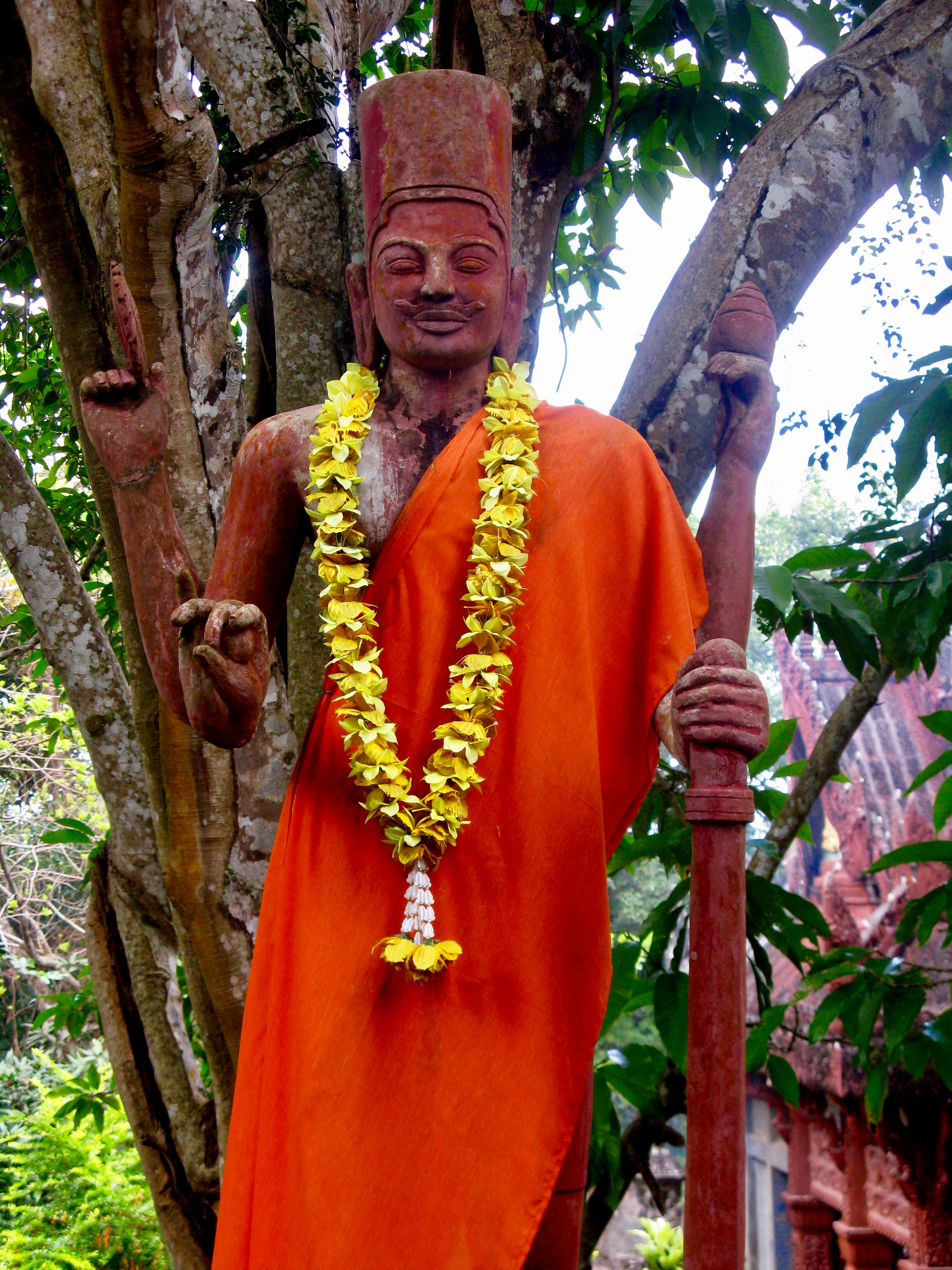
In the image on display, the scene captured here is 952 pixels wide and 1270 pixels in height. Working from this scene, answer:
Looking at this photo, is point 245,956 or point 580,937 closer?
point 580,937

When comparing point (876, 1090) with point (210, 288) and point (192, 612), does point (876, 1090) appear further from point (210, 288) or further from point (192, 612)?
point (210, 288)

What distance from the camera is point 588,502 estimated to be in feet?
7.06

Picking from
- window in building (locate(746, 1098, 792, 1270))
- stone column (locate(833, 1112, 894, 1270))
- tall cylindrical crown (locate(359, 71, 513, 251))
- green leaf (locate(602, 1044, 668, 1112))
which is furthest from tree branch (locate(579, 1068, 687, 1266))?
window in building (locate(746, 1098, 792, 1270))

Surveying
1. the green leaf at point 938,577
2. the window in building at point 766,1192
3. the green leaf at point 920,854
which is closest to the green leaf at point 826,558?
Result: the green leaf at point 938,577

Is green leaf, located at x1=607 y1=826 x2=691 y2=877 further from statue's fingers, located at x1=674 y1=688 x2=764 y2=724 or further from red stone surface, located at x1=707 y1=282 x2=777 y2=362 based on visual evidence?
statue's fingers, located at x1=674 y1=688 x2=764 y2=724

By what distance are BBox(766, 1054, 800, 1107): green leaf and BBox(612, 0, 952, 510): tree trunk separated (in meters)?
2.11

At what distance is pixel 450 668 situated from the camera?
6.68 ft

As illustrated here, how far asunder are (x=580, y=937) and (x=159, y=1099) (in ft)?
6.39

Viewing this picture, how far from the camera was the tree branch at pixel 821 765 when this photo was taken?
468 centimetres

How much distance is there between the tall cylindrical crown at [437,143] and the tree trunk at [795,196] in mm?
699

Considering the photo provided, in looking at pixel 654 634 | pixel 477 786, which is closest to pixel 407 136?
pixel 654 634

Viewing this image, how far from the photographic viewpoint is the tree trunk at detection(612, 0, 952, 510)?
2.82m

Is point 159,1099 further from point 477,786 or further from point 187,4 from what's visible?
point 187,4

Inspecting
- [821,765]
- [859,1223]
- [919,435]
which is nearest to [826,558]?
[919,435]
